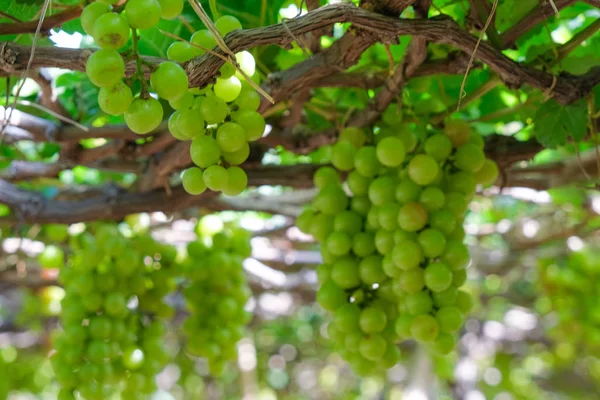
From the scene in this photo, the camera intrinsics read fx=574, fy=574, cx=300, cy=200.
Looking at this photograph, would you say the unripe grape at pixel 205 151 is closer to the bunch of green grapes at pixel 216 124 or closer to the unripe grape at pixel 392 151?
the bunch of green grapes at pixel 216 124

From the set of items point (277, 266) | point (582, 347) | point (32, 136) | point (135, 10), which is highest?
point (135, 10)

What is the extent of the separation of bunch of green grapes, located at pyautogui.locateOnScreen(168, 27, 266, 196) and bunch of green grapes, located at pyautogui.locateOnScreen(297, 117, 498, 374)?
0.30m

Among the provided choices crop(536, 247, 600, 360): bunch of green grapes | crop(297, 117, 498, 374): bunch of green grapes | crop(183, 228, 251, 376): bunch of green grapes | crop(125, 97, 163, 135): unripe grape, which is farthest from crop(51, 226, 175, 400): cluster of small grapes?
crop(536, 247, 600, 360): bunch of green grapes

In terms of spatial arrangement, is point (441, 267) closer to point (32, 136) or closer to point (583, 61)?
point (583, 61)

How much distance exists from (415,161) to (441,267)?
0.48ft

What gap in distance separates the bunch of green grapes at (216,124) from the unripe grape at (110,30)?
95 mm

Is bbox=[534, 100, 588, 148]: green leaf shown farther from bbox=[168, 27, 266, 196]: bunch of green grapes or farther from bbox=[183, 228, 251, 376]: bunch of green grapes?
bbox=[183, 228, 251, 376]: bunch of green grapes

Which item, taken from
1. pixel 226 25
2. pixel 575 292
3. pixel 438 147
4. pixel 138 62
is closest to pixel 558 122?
pixel 438 147

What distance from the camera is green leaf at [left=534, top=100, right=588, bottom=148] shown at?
0.81 metres

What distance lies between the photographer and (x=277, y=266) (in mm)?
1995

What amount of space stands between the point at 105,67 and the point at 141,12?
5 centimetres

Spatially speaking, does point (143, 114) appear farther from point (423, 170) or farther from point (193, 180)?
point (423, 170)

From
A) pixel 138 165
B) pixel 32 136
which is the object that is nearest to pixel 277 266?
pixel 138 165

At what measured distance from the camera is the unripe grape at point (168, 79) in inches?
17.4
